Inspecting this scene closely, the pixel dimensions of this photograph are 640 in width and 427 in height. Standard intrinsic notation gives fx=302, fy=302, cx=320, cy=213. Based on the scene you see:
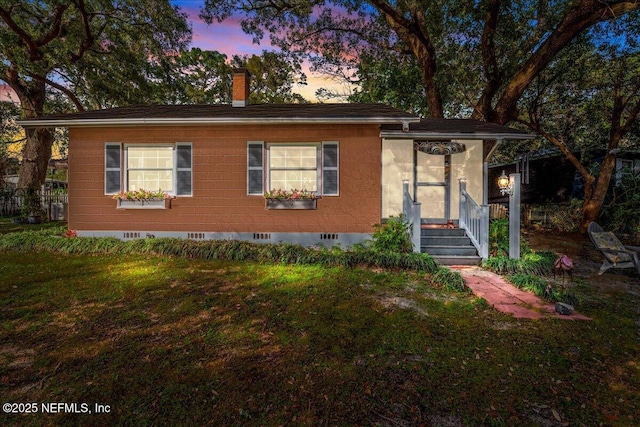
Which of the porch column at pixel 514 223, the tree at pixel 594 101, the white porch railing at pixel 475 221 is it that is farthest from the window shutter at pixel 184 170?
the tree at pixel 594 101

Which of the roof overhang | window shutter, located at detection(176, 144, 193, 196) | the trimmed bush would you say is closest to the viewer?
the trimmed bush

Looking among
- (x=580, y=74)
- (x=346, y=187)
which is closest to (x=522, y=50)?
(x=580, y=74)

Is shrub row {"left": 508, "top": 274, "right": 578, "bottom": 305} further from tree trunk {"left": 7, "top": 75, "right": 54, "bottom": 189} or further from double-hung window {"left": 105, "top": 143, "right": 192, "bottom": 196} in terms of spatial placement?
tree trunk {"left": 7, "top": 75, "right": 54, "bottom": 189}

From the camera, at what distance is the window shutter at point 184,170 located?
834 cm

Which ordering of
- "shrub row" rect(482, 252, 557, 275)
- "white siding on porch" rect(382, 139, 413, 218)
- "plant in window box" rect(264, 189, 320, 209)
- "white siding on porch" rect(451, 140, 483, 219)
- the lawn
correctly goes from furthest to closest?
"white siding on porch" rect(451, 140, 483, 219) < "white siding on porch" rect(382, 139, 413, 218) < "plant in window box" rect(264, 189, 320, 209) < "shrub row" rect(482, 252, 557, 275) < the lawn

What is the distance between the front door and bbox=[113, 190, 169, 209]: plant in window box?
7225 mm

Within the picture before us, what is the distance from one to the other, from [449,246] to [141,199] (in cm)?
815

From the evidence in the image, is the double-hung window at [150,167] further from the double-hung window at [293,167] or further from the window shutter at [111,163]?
the double-hung window at [293,167]

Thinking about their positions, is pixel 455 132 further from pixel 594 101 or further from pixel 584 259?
pixel 594 101

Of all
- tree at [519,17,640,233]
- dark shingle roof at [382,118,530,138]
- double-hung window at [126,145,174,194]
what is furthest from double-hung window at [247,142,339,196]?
tree at [519,17,640,233]

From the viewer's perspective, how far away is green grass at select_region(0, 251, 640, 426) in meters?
2.42

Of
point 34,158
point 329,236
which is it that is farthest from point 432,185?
point 34,158

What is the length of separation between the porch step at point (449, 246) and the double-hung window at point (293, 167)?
2639 mm

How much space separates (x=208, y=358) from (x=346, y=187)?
583 centimetres
